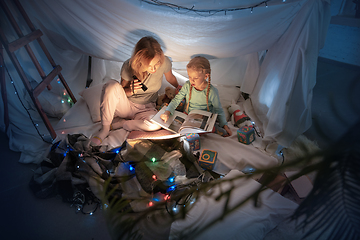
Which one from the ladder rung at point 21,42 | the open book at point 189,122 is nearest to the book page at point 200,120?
the open book at point 189,122

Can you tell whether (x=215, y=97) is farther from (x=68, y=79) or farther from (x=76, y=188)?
(x=68, y=79)

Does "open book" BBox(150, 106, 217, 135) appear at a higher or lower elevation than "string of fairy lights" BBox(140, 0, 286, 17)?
lower

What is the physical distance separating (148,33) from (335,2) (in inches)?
105

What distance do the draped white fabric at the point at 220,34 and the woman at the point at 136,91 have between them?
183mm

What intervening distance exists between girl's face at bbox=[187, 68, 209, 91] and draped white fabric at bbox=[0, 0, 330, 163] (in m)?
0.34

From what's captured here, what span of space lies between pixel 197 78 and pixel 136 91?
1.70ft

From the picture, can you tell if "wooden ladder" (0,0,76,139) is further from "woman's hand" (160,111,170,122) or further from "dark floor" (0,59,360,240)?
"woman's hand" (160,111,170,122)

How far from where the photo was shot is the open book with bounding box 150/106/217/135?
1482 mm

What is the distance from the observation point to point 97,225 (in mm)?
1196

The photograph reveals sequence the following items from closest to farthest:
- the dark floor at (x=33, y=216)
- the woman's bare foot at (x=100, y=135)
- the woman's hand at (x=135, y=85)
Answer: the dark floor at (x=33, y=216), the woman's bare foot at (x=100, y=135), the woman's hand at (x=135, y=85)

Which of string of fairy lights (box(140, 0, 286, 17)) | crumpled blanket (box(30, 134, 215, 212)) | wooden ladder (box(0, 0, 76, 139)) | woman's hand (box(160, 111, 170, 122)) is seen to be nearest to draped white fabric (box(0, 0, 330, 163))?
string of fairy lights (box(140, 0, 286, 17))

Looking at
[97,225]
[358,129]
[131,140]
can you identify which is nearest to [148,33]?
[131,140]

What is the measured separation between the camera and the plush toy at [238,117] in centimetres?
182

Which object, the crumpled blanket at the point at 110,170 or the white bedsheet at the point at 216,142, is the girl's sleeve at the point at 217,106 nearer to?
the white bedsheet at the point at 216,142
